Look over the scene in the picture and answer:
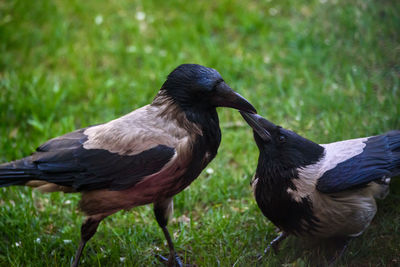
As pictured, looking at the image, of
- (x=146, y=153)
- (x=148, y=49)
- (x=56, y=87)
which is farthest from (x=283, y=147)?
(x=148, y=49)

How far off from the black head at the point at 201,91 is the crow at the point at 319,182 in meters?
0.27

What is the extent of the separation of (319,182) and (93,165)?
61.7 inches

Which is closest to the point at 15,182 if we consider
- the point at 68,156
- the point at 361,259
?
the point at 68,156

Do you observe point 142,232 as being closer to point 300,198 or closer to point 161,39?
point 300,198

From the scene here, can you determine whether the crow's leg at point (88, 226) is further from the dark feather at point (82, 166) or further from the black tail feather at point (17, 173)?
the black tail feather at point (17, 173)

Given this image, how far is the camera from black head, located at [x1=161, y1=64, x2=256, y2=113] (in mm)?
3279

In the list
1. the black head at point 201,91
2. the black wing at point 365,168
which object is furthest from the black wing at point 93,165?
the black wing at point 365,168

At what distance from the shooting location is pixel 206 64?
20.1 ft

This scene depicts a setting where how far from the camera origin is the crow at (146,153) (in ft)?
10.8

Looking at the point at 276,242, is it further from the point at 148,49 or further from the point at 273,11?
the point at 273,11

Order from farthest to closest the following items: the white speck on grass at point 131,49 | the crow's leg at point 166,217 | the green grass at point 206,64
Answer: the white speck on grass at point 131,49 < the green grass at point 206,64 < the crow's leg at point 166,217

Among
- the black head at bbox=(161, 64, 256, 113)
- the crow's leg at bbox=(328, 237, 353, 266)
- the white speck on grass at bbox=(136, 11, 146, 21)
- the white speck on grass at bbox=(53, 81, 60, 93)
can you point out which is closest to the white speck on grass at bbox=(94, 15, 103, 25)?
the white speck on grass at bbox=(136, 11, 146, 21)

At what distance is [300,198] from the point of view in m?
3.40

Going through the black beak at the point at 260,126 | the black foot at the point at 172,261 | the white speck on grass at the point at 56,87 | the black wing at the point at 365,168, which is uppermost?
the white speck on grass at the point at 56,87
